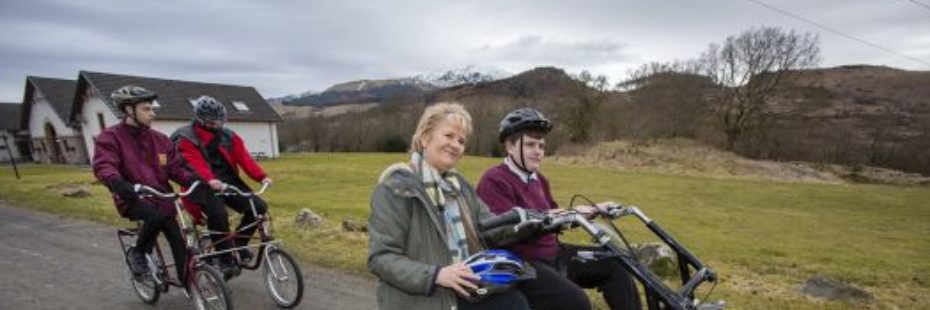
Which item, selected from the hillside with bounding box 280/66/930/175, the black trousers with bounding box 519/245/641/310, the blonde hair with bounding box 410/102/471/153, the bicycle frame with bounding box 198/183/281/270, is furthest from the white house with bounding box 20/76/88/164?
the blonde hair with bounding box 410/102/471/153

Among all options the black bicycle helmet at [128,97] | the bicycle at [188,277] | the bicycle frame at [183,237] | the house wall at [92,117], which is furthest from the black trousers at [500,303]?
the house wall at [92,117]

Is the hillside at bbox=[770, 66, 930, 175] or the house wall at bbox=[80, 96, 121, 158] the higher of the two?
the house wall at bbox=[80, 96, 121, 158]

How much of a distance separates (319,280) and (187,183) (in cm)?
183

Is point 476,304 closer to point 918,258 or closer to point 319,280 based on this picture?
point 319,280

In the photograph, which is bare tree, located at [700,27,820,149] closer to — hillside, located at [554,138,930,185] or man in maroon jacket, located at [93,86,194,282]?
hillside, located at [554,138,930,185]

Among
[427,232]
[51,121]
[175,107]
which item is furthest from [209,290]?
[51,121]

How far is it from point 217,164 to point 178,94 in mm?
42594

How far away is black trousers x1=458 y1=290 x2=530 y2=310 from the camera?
8.29 feet

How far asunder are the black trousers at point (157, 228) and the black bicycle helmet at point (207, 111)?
102 centimetres

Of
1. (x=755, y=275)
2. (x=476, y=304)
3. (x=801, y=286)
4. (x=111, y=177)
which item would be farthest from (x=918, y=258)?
(x=111, y=177)

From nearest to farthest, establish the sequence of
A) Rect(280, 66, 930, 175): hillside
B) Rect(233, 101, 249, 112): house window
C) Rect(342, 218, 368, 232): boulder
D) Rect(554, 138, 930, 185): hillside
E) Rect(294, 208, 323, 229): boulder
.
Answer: Rect(342, 218, 368, 232): boulder
Rect(294, 208, 323, 229): boulder
Rect(554, 138, 930, 185): hillside
Rect(280, 66, 930, 175): hillside
Rect(233, 101, 249, 112): house window

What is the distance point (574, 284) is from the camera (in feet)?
10.8

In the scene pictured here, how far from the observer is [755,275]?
795cm

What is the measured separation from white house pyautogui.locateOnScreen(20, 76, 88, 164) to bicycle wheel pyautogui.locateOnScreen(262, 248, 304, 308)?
46.5m
